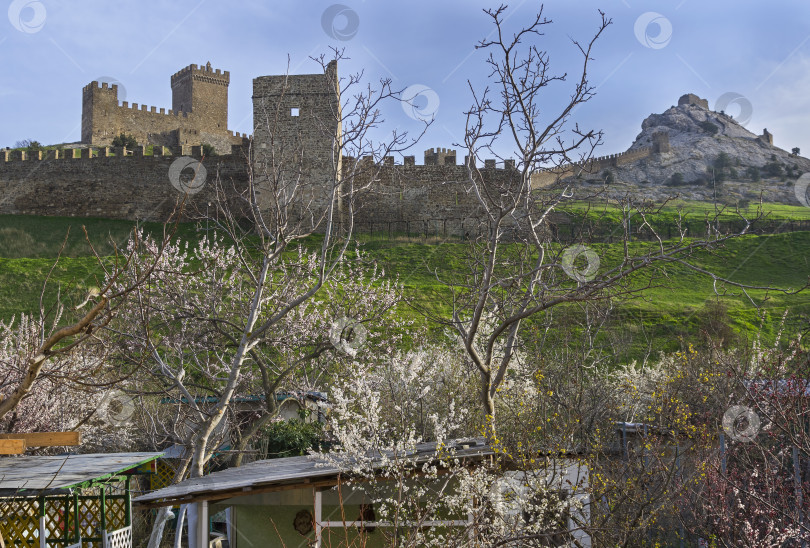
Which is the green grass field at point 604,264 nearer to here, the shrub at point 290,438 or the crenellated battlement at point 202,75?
the shrub at point 290,438

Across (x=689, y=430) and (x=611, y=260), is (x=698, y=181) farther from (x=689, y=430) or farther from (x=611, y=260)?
(x=689, y=430)

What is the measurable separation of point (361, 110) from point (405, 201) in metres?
30.1

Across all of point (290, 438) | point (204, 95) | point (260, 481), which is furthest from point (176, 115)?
point (260, 481)

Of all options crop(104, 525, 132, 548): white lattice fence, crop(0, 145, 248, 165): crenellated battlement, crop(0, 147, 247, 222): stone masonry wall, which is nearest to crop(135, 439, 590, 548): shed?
crop(104, 525, 132, 548): white lattice fence

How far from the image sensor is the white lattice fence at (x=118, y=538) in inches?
369

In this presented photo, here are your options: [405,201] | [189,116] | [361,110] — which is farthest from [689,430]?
[189,116]

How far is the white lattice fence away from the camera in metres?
9.37

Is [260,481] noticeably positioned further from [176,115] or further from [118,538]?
[176,115]

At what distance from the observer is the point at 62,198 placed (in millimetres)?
38344

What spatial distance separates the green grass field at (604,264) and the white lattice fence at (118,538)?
1158cm

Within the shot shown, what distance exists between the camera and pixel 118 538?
32.0 feet

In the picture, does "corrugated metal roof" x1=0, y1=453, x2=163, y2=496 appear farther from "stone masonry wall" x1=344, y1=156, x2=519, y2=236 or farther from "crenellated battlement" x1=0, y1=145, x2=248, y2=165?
"crenellated battlement" x1=0, y1=145, x2=248, y2=165

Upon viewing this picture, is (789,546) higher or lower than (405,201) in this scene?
lower

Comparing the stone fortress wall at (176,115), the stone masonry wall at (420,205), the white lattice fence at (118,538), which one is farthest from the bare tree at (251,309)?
the stone fortress wall at (176,115)
